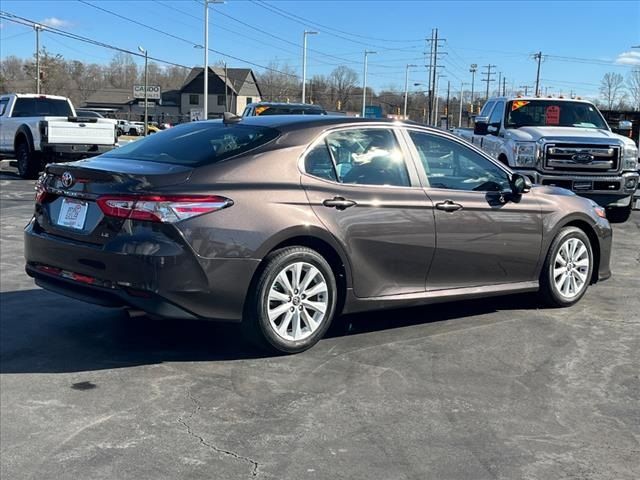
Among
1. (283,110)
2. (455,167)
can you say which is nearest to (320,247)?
(455,167)

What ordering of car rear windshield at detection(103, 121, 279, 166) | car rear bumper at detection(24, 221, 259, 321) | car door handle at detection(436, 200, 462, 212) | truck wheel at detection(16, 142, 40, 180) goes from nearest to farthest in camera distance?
car rear bumper at detection(24, 221, 259, 321) < car rear windshield at detection(103, 121, 279, 166) < car door handle at detection(436, 200, 462, 212) < truck wheel at detection(16, 142, 40, 180)

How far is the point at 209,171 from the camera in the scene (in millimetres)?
4613

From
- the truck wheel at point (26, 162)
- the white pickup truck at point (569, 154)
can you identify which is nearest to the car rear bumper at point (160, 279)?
the white pickup truck at point (569, 154)

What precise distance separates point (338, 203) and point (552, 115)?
872cm

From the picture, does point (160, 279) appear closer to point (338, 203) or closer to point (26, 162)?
point (338, 203)

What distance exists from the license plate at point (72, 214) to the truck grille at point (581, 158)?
823cm

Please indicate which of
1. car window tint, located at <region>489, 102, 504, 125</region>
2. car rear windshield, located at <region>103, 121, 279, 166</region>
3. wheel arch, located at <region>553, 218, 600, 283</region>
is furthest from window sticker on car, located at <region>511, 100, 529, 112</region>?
car rear windshield, located at <region>103, 121, 279, 166</region>

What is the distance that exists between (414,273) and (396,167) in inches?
32.0

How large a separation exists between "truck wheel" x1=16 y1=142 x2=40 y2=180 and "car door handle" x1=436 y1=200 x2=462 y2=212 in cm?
1440

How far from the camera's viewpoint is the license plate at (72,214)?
466cm

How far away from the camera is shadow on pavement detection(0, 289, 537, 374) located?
4.80 metres

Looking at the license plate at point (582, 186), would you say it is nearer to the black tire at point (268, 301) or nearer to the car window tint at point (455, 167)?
the car window tint at point (455, 167)

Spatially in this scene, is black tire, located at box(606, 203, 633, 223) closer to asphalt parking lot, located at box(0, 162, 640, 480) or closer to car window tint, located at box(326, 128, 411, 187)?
Result: asphalt parking lot, located at box(0, 162, 640, 480)

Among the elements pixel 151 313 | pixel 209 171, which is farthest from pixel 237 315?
pixel 209 171
